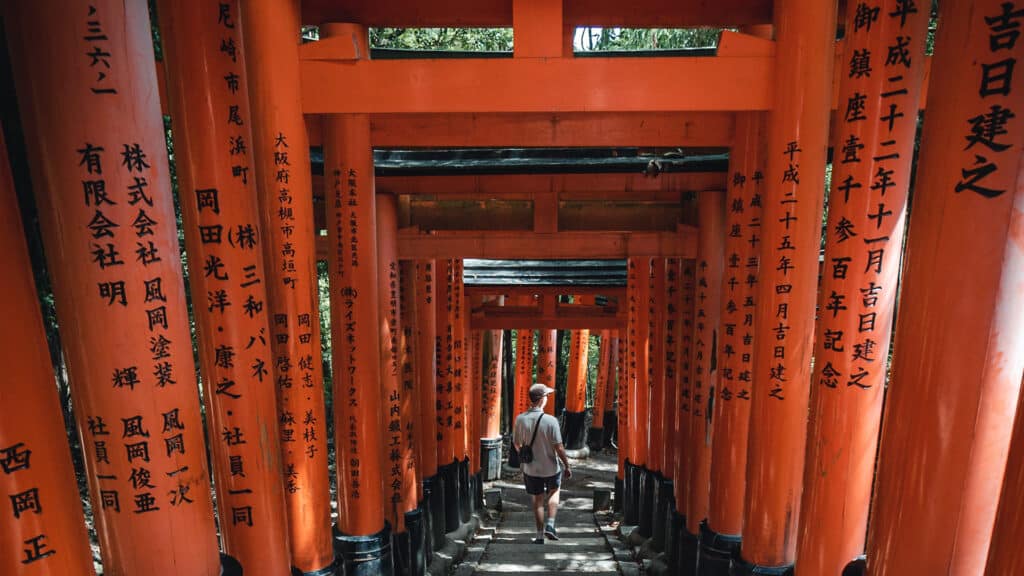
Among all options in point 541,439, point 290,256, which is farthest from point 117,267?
point 541,439

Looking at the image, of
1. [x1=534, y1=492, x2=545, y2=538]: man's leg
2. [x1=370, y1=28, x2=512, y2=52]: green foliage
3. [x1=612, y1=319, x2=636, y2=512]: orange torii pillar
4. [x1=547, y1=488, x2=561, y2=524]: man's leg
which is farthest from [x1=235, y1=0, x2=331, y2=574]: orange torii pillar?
[x1=370, y1=28, x2=512, y2=52]: green foliage

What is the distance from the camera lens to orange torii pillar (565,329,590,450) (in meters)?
14.4

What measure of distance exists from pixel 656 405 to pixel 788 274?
4669mm

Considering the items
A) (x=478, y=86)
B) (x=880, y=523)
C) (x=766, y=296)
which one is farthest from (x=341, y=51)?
(x=880, y=523)

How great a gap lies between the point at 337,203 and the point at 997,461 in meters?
3.59

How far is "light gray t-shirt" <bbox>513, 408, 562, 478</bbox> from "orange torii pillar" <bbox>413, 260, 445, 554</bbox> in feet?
5.79

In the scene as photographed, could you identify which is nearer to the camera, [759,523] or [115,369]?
[115,369]

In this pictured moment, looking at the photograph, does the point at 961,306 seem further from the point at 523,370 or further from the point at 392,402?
the point at 523,370

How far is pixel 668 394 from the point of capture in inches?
268

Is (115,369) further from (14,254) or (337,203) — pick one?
(337,203)

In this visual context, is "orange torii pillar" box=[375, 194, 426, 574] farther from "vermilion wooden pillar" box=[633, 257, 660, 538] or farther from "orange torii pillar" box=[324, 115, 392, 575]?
"vermilion wooden pillar" box=[633, 257, 660, 538]

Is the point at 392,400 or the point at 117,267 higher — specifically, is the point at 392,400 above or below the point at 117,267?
below

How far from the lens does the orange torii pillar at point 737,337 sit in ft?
12.7

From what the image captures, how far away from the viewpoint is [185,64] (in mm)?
2533
